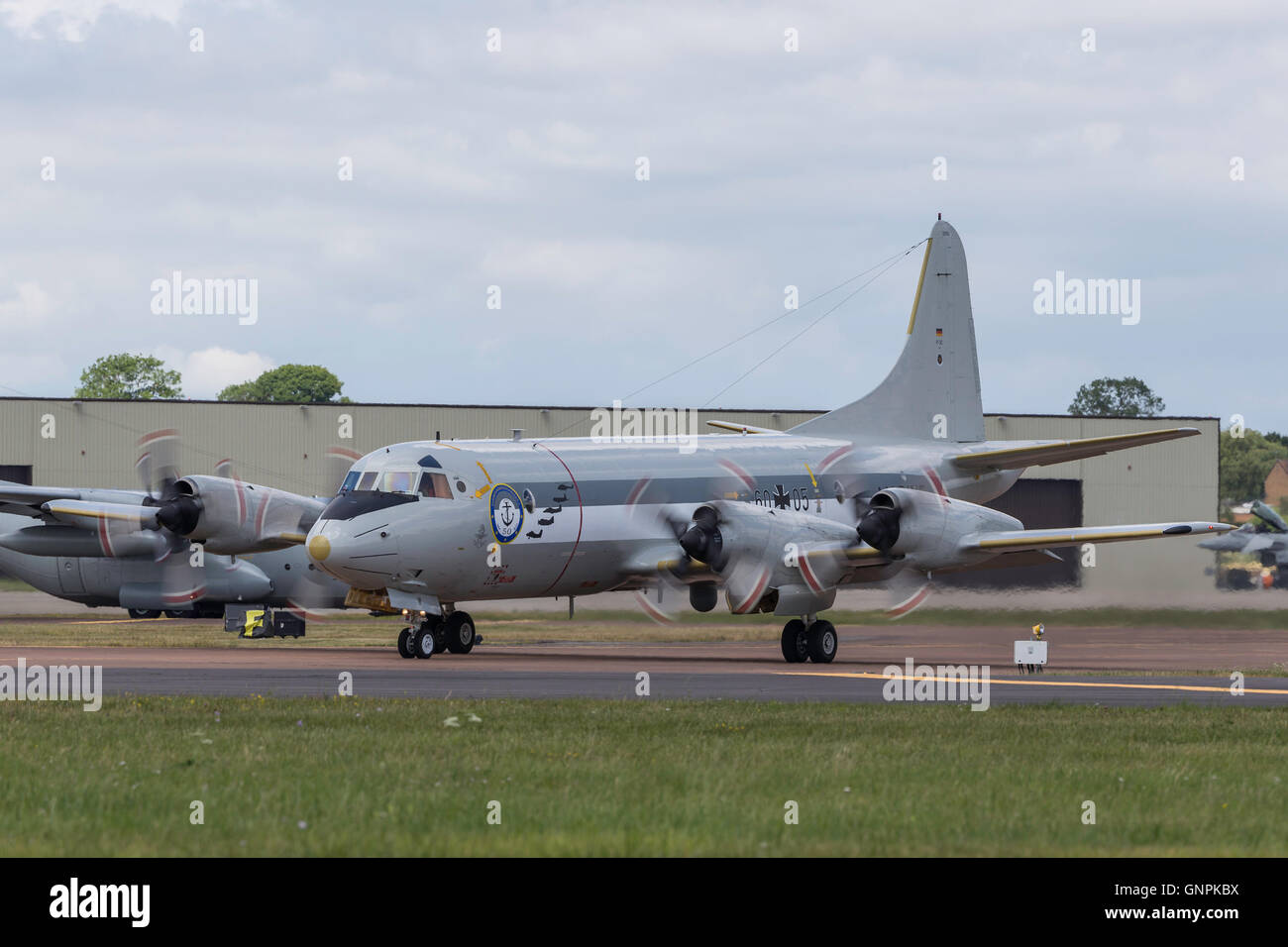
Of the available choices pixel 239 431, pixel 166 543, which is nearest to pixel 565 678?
pixel 166 543

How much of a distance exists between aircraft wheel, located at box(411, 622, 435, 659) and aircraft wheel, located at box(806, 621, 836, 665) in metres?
8.02

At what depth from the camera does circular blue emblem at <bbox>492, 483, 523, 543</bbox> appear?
32.2 metres

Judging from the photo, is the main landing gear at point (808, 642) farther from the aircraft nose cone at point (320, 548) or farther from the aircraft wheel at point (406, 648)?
the aircraft nose cone at point (320, 548)

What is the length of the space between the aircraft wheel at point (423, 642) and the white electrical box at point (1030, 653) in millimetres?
11879

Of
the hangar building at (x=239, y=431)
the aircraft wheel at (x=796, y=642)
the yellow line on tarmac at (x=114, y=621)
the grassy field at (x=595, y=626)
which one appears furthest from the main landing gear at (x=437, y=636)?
the hangar building at (x=239, y=431)

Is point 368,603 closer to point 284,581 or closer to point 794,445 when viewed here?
point 794,445

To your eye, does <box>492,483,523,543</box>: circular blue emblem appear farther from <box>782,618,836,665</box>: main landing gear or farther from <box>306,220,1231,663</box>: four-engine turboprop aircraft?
<box>782,618,836,665</box>: main landing gear

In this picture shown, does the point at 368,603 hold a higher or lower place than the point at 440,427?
lower

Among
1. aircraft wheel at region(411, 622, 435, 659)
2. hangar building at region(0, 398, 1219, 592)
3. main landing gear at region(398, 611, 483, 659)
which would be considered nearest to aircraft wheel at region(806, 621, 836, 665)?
main landing gear at region(398, 611, 483, 659)

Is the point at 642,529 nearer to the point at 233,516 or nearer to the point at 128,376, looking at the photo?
the point at 233,516
